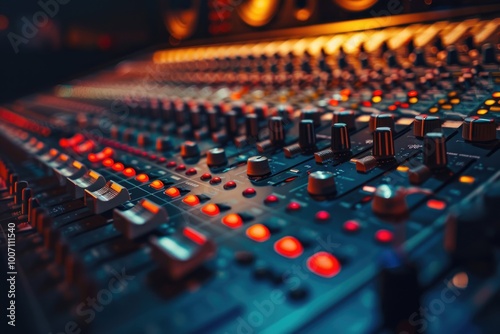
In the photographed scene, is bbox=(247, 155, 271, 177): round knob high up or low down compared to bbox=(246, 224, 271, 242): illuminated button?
up

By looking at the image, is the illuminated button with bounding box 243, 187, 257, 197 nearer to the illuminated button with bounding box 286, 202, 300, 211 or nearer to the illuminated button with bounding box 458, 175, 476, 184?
the illuminated button with bounding box 286, 202, 300, 211

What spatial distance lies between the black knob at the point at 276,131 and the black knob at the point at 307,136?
0.29ft

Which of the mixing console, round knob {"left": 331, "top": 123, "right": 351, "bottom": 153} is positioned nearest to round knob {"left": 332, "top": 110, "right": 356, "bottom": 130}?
the mixing console

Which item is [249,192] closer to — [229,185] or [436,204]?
[229,185]

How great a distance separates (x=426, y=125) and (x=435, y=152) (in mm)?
195

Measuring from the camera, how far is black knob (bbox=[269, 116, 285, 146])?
1.26 m

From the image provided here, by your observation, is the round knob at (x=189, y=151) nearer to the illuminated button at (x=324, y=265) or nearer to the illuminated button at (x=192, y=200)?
the illuminated button at (x=192, y=200)

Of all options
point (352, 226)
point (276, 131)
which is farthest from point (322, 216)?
point (276, 131)

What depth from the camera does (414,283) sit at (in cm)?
57

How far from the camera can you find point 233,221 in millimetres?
833

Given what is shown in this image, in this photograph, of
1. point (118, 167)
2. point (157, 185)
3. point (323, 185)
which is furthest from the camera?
point (118, 167)

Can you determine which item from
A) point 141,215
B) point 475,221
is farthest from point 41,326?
point 475,221

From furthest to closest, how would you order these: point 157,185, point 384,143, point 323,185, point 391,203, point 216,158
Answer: point 216,158 < point 157,185 < point 384,143 < point 323,185 < point 391,203

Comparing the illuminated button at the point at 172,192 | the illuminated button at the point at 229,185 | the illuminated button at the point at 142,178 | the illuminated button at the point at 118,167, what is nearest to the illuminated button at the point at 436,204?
the illuminated button at the point at 229,185
